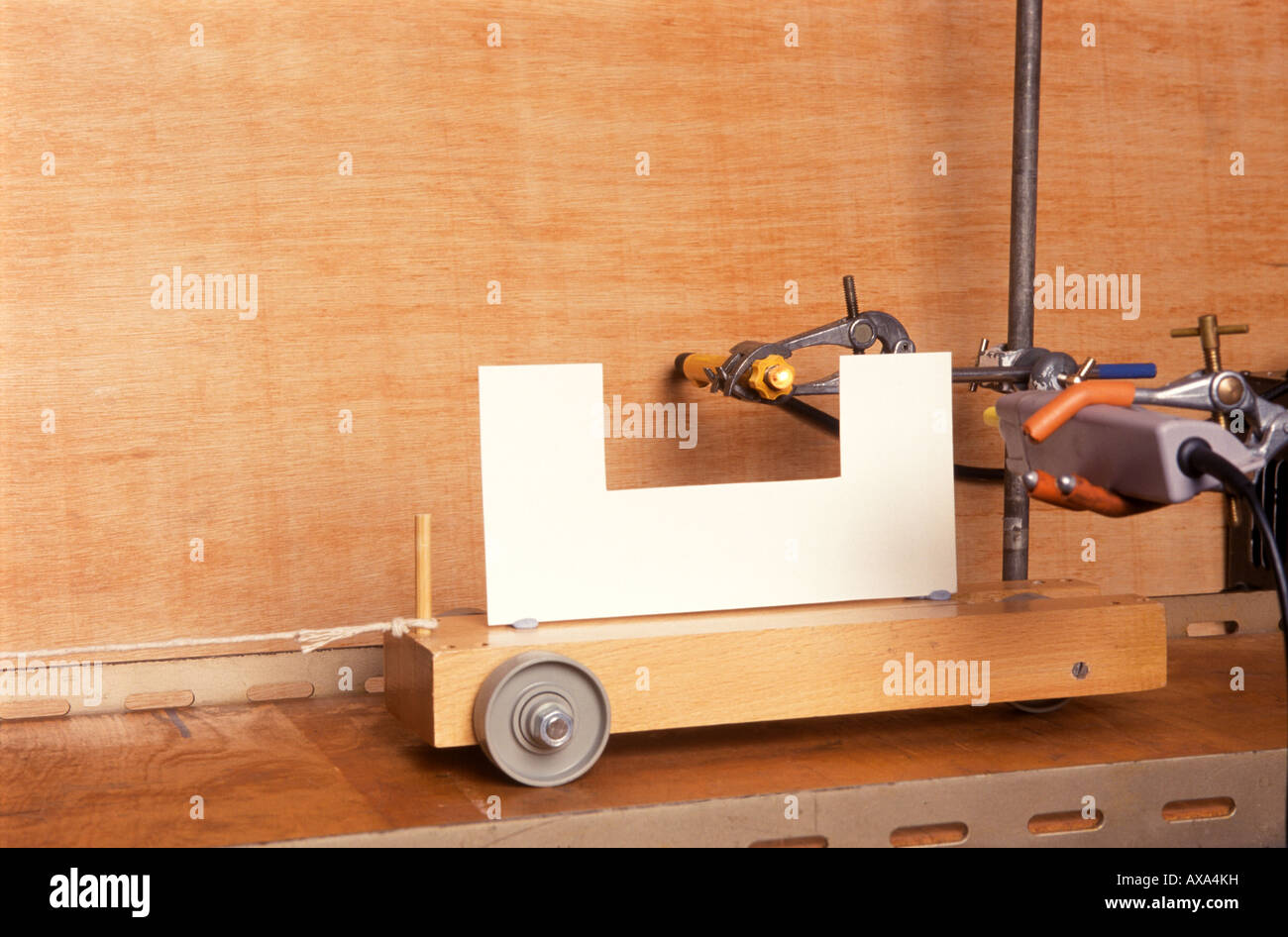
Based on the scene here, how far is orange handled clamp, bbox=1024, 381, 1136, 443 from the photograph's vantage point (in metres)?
0.83

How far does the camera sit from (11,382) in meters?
1.19

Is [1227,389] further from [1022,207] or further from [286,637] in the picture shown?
[286,637]

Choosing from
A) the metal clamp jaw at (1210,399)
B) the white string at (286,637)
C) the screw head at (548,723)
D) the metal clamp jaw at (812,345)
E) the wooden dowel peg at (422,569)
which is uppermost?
the metal clamp jaw at (812,345)

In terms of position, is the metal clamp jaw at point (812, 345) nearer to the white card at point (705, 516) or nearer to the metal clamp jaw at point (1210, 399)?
the white card at point (705, 516)

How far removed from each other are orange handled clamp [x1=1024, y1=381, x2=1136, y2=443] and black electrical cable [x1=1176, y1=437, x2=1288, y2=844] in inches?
2.7

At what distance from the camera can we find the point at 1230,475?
2.51 ft

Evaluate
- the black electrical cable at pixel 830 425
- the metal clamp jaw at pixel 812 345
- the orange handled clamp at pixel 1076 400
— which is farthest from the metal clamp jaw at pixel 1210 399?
the black electrical cable at pixel 830 425

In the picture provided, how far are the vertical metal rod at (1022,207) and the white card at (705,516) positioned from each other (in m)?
0.22

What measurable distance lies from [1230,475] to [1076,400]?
0.12 meters

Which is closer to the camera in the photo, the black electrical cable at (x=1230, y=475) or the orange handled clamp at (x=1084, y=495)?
the black electrical cable at (x=1230, y=475)

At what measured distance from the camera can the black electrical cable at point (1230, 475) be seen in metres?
0.74
